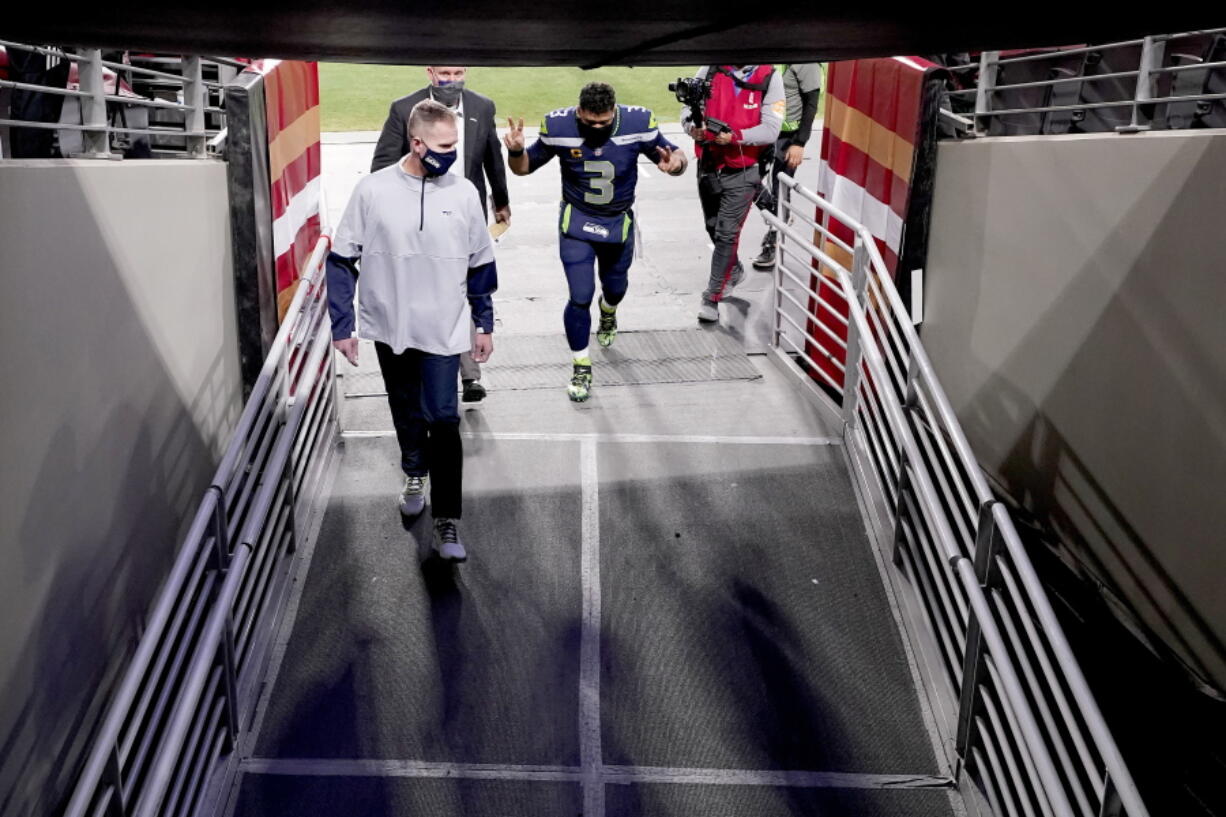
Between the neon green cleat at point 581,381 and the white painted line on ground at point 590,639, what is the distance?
51 centimetres

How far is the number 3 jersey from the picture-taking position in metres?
7.16

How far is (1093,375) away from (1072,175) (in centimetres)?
93

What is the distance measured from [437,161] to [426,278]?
49 cm

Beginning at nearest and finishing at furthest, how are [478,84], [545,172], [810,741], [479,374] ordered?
[810,741] → [479,374] → [545,172] → [478,84]

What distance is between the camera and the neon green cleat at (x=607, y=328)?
823 cm

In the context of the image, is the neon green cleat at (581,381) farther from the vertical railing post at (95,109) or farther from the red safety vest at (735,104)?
the vertical railing post at (95,109)

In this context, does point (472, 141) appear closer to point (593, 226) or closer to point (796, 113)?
point (593, 226)

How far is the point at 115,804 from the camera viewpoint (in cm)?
338

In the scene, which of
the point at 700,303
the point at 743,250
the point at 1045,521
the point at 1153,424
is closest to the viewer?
the point at 1153,424

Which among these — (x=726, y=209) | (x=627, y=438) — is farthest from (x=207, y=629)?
(x=726, y=209)

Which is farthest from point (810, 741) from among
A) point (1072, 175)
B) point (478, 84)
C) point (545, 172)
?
point (478, 84)

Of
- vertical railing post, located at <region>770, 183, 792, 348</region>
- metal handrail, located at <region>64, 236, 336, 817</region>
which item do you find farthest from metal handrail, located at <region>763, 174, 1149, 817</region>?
metal handrail, located at <region>64, 236, 336, 817</region>

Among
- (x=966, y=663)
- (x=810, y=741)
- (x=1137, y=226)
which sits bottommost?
(x=810, y=741)

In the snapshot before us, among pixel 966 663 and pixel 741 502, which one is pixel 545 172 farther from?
pixel 966 663
